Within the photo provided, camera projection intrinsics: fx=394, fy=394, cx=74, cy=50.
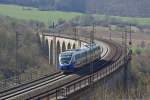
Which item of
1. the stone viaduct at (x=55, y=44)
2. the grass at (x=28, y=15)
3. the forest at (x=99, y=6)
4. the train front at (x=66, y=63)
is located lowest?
the stone viaduct at (x=55, y=44)

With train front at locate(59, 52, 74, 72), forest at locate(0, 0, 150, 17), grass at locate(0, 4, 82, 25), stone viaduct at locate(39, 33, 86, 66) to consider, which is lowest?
stone viaduct at locate(39, 33, 86, 66)

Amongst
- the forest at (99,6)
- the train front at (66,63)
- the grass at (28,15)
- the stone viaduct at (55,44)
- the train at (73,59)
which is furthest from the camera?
the forest at (99,6)

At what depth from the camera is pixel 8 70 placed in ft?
203

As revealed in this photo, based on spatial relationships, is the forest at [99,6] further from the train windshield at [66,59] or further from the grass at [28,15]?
the train windshield at [66,59]

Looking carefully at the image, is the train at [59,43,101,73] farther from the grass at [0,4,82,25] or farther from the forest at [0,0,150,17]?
the forest at [0,0,150,17]

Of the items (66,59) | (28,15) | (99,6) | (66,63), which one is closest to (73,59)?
(66,59)

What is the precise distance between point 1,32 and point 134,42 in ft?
131

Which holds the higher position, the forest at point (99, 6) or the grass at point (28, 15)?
the forest at point (99, 6)

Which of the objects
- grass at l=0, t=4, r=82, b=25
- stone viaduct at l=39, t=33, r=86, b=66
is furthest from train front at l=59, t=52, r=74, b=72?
grass at l=0, t=4, r=82, b=25

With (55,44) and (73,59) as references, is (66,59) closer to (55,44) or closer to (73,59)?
(73,59)

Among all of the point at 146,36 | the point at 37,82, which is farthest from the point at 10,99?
the point at 146,36

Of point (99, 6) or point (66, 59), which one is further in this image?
point (99, 6)

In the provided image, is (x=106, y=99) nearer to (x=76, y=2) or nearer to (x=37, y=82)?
(x=37, y=82)

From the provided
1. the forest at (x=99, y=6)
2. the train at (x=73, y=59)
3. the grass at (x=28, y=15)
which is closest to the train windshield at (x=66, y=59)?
the train at (x=73, y=59)
